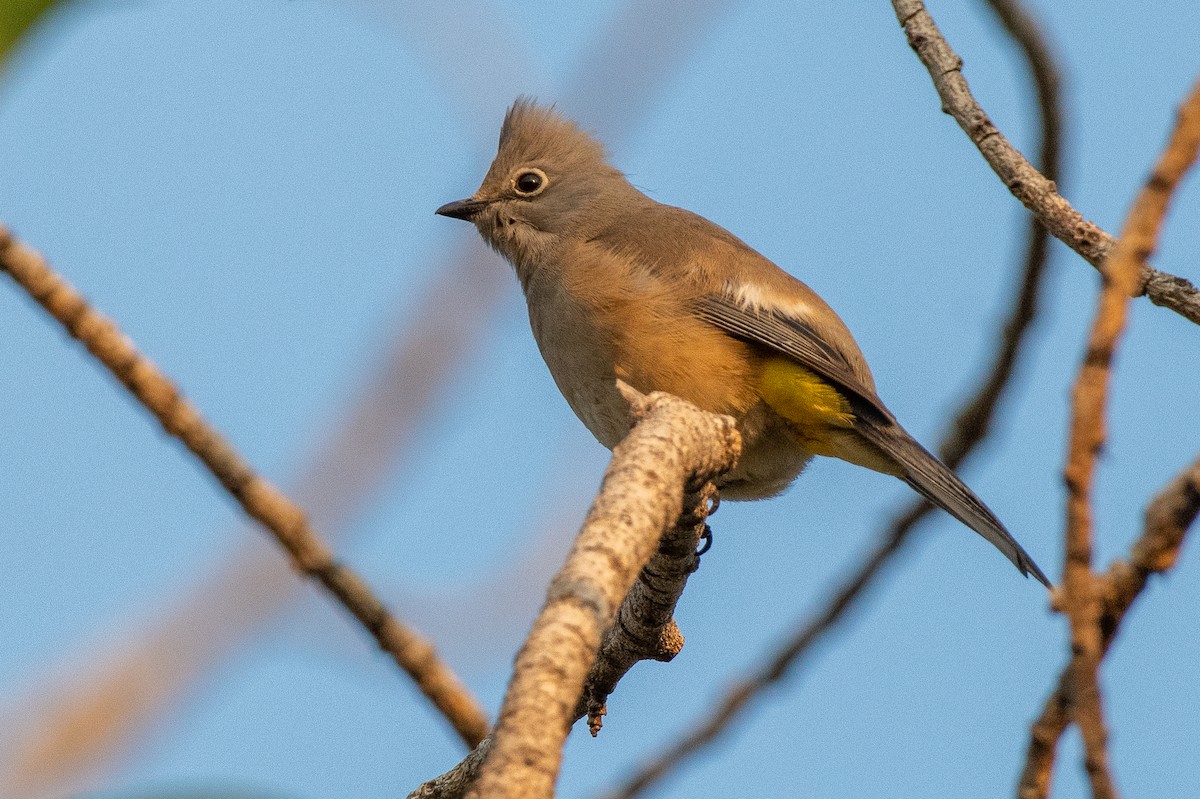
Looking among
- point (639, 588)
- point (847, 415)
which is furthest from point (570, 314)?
point (639, 588)

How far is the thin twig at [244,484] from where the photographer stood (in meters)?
A: 3.84

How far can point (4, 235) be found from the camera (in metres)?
3.79

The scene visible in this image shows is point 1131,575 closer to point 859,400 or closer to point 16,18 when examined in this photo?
point 16,18

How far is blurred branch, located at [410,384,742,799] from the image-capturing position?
6.53 feet

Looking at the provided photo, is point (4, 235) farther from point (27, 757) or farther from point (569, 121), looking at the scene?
point (569, 121)

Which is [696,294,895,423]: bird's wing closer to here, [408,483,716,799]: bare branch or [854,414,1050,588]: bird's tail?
[854,414,1050,588]: bird's tail

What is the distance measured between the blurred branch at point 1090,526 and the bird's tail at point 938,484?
3.38 m

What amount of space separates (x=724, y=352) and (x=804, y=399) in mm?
427

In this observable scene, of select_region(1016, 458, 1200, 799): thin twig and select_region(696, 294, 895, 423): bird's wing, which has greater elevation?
select_region(696, 294, 895, 423): bird's wing

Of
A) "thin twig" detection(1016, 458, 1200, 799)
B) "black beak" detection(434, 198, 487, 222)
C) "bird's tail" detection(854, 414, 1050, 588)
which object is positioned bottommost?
"thin twig" detection(1016, 458, 1200, 799)

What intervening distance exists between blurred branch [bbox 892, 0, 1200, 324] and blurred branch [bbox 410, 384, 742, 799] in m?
1.08

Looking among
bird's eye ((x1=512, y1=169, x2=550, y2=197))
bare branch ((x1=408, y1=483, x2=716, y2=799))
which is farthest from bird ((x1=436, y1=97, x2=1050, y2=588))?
bare branch ((x1=408, y1=483, x2=716, y2=799))

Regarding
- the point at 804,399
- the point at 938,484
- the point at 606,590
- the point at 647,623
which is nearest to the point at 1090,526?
the point at 606,590

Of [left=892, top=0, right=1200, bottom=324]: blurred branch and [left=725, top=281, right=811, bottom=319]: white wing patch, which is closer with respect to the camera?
[left=892, top=0, right=1200, bottom=324]: blurred branch
